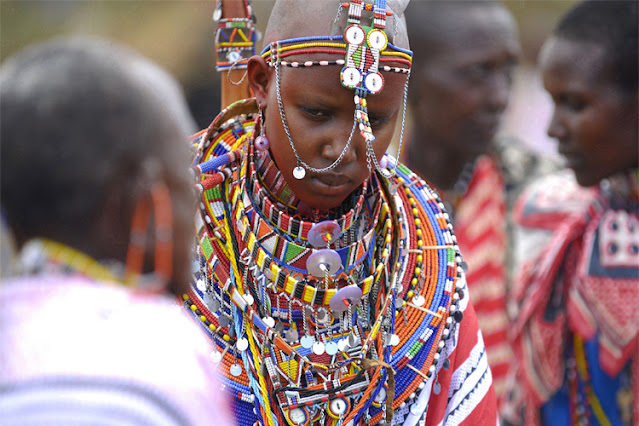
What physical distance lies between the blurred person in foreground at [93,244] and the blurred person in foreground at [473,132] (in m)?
3.10

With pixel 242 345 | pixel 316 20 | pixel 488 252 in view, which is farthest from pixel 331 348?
pixel 488 252

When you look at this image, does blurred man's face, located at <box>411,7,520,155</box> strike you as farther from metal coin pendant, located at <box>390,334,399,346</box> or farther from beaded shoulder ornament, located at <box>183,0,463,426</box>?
metal coin pendant, located at <box>390,334,399,346</box>

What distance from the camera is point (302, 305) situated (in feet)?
7.82

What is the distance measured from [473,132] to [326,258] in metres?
2.50

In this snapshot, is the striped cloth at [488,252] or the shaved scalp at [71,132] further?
the striped cloth at [488,252]

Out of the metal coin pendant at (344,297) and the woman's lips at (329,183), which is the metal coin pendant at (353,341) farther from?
the woman's lips at (329,183)

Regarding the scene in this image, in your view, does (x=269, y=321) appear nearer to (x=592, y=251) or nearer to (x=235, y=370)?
(x=235, y=370)

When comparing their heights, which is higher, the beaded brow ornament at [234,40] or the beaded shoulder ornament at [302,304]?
the beaded brow ornament at [234,40]

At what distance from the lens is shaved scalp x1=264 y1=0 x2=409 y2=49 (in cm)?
224

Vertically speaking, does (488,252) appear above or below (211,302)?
below

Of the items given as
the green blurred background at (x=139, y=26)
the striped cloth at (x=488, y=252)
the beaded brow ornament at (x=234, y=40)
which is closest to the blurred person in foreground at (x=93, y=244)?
the beaded brow ornament at (x=234, y=40)

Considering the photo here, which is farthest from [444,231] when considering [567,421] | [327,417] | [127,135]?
[567,421]

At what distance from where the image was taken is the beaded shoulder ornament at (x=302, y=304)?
2340 mm

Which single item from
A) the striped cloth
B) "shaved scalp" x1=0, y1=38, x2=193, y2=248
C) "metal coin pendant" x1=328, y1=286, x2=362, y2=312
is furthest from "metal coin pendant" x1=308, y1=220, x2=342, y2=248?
the striped cloth
